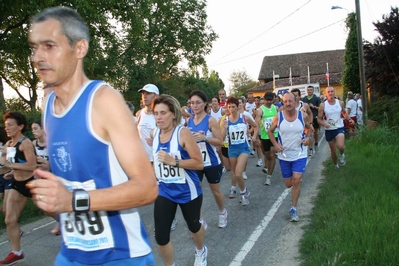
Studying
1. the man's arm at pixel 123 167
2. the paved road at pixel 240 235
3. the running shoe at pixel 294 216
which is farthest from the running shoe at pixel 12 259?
the man's arm at pixel 123 167

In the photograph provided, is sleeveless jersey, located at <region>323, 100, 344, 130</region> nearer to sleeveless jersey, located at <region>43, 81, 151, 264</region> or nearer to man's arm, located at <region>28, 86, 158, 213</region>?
sleeveless jersey, located at <region>43, 81, 151, 264</region>

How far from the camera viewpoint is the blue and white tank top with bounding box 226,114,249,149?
7.80 meters

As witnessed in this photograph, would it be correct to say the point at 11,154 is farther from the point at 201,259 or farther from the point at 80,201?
the point at 80,201

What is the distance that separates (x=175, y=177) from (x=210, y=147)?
2005 mm

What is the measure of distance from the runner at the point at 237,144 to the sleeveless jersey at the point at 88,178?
5528mm

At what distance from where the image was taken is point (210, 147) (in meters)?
6.36

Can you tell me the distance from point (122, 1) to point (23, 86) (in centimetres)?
2092

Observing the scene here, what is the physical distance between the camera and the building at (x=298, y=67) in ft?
226

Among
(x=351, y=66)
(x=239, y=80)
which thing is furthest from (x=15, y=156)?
(x=239, y=80)

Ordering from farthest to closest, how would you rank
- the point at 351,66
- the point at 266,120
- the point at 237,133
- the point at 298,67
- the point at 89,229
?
1. the point at 298,67
2. the point at 351,66
3. the point at 266,120
4. the point at 237,133
5. the point at 89,229

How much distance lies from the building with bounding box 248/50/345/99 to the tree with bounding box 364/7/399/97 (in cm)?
4609

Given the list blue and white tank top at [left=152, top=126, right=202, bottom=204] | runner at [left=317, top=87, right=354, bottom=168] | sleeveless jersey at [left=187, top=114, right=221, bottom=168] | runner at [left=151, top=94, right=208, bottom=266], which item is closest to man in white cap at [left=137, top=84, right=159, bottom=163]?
sleeveless jersey at [left=187, top=114, right=221, bottom=168]

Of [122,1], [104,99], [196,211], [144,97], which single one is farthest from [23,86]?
[104,99]

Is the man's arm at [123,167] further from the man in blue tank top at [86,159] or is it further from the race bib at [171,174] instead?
the race bib at [171,174]
